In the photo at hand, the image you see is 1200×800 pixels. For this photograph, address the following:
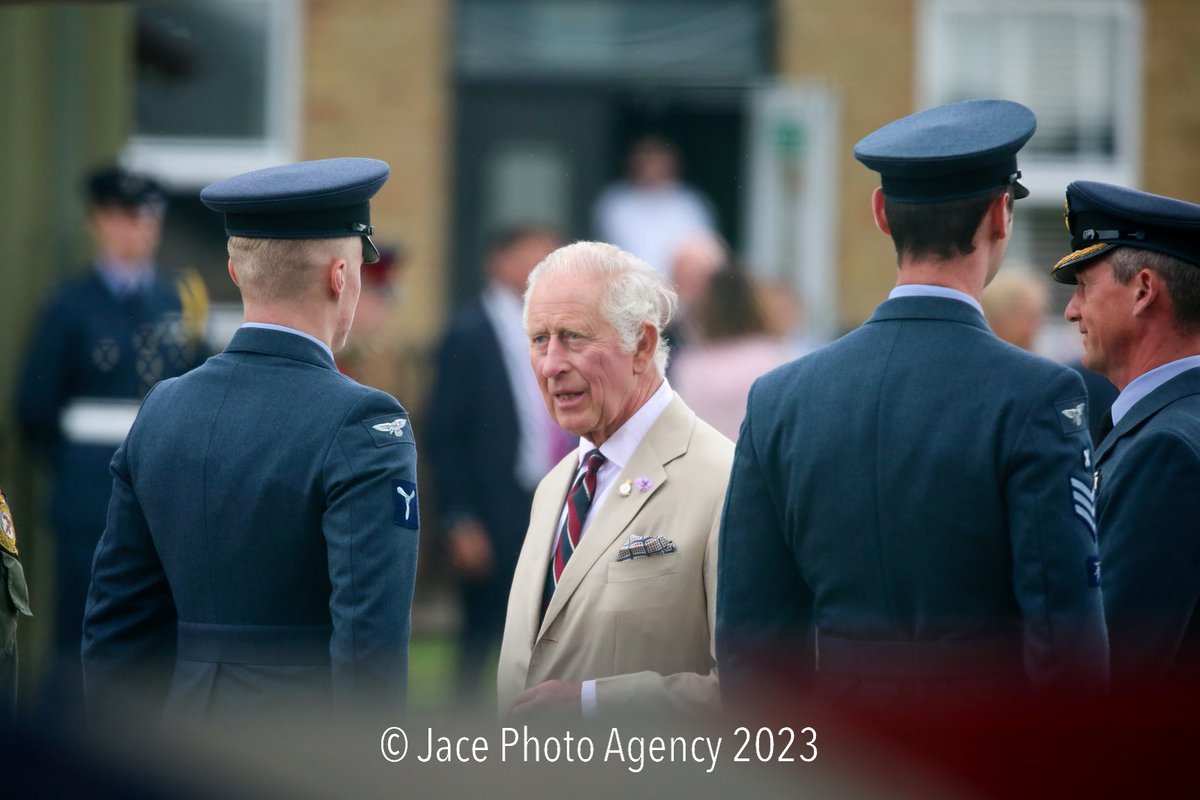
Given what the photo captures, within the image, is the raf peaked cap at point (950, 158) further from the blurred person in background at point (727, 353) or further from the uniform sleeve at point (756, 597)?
the blurred person in background at point (727, 353)

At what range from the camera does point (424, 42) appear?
10.3 m

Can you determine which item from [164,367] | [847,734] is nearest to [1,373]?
[164,367]

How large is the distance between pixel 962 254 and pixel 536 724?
111 centimetres

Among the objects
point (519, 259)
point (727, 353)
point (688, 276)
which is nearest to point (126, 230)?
point (519, 259)

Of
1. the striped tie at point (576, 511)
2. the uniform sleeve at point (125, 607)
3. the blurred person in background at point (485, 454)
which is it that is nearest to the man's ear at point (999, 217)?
the striped tie at point (576, 511)

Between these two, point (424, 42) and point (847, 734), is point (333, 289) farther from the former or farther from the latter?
point (424, 42)

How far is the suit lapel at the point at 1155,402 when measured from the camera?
3.00 metres

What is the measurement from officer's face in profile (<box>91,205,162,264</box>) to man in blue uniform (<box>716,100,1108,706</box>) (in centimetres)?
426

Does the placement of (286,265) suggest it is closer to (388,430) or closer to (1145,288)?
(388,430)

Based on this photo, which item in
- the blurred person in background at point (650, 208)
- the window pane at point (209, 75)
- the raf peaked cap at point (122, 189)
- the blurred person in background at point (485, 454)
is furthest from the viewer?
the window pane at point (209, 75)

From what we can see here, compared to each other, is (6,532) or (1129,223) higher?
(1129,223)

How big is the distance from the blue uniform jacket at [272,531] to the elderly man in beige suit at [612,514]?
0.37m

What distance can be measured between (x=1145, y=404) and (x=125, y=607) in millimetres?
1919

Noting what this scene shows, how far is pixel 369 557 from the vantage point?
8.67 ft
